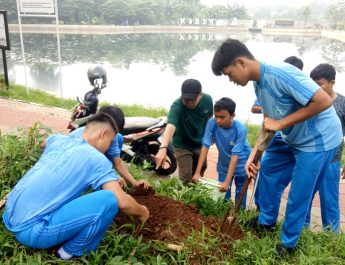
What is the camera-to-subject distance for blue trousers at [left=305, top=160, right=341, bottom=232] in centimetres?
283

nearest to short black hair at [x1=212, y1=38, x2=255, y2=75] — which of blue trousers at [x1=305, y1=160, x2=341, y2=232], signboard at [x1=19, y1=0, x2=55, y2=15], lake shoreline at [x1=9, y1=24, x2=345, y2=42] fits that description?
blue trousers at [x1=305, y1=160, x2=341, y2=232]

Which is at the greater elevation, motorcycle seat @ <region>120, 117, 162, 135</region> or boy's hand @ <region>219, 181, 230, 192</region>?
motorcycle seat @ <region>120, 117, 162, 135</region>

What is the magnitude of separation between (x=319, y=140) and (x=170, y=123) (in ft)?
4.75

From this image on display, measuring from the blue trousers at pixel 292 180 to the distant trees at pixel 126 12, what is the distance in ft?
158

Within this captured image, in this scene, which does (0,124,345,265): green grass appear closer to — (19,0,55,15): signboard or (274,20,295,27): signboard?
(19,0,55,15): signboard

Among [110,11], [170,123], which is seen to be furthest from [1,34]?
[110,11]

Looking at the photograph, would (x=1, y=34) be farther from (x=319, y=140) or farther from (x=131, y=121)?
(x=319, y=140)

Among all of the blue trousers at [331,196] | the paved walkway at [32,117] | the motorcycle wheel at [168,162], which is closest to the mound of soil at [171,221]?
the blue trousers at [331,196]

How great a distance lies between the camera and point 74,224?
191 centimetres

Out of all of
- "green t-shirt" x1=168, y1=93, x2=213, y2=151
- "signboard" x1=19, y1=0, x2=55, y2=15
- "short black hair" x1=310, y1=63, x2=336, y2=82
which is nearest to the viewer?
"short black hair" x1=310, y1=63, x2=336, y2=82

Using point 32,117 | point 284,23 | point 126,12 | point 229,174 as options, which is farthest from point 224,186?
point 284,23

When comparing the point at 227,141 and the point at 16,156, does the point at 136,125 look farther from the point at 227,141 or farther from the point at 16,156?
the point at 16,156

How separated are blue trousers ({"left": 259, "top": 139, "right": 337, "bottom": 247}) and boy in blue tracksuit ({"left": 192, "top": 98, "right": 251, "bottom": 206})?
1.04ft

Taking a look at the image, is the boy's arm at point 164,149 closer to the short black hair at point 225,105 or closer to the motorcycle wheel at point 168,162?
the short black hair at point 225,105
